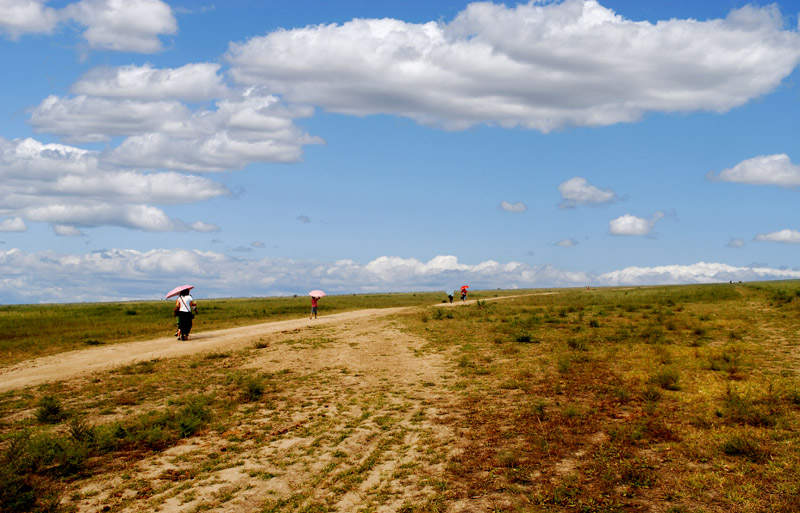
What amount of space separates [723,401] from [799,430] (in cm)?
260

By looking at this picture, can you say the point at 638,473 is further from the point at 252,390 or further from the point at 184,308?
the point at 184,308

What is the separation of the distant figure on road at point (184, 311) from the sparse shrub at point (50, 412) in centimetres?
1350

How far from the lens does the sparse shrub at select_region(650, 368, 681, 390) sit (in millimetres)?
17000

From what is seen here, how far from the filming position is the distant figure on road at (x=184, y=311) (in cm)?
2884

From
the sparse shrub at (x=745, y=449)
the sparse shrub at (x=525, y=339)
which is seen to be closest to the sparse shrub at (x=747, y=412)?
the sparse shrub at (x=745, y=449)

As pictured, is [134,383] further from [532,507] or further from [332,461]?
[532,507]

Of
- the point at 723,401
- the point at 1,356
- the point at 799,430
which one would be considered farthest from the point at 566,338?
the point at 1,356

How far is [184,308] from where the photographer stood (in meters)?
28.9

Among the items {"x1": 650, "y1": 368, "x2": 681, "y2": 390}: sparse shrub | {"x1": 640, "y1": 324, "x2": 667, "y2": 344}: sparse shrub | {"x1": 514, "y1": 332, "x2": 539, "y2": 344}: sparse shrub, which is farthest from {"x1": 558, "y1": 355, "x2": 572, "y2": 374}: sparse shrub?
{"x1": 640, "y1": 324, "x2": 667, "y2": 344}: sparse shrub

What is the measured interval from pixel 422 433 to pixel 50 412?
9.74 meters

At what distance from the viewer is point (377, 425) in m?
14.2

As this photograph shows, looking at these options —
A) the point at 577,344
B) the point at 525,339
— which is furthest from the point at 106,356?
the point at 577,344

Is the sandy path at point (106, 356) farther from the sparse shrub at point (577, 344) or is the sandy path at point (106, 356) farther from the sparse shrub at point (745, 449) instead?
the sparse shrub at point (745, 449)

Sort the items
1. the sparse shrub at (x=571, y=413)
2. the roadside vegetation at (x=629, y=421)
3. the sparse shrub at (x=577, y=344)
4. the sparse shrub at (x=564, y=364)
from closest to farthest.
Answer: the roadside vegetation at (x=629, y=421), the sparse shrub at (x=571, y=413), the sparse shrub at (x=564, y=364), the sparse shrub at (x=577, y=344)
